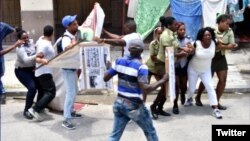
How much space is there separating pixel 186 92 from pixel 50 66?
2.61 m

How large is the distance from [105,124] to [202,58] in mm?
1763

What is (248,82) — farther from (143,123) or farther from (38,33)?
(38,33)

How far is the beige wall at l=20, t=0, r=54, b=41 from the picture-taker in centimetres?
1180

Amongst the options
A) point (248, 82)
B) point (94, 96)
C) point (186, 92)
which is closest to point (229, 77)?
point (248, 82)

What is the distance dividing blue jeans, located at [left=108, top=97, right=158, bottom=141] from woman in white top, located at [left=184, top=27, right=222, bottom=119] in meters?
2.20

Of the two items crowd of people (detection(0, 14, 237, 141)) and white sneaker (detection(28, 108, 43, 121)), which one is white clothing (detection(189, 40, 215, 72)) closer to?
crowd of people (detection(0, 14, 237, 141))

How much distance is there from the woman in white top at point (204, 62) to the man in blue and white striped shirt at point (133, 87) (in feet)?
7.04

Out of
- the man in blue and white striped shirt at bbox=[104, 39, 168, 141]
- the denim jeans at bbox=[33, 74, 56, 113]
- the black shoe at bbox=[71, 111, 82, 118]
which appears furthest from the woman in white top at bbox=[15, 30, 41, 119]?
the man in blue and white striped shirt at bbox=[104, 39, 168, 141]

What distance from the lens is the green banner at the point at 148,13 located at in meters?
9.90

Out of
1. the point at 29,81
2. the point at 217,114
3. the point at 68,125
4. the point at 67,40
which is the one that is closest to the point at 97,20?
the point at 67,40

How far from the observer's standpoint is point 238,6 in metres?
10.5

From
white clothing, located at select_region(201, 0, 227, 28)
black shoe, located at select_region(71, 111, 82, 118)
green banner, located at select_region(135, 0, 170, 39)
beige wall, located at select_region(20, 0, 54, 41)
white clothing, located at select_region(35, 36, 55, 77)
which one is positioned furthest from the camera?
beige wall, located at select_region(20, 0, 54, 41)

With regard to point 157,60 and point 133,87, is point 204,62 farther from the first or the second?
point 133,87

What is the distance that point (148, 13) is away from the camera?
391 inches
